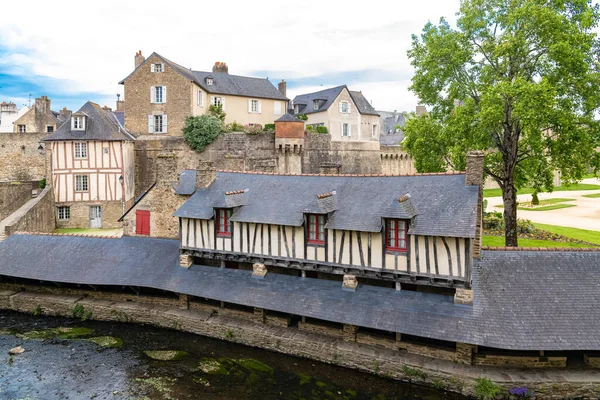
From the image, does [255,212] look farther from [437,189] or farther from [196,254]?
[437,189]

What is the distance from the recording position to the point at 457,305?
10.1 meters

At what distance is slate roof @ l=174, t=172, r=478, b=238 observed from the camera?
1038 cm

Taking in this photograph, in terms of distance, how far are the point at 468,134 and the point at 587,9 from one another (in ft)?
17.0

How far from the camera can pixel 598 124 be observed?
1362 centimetres

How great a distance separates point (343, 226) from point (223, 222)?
13.5ft

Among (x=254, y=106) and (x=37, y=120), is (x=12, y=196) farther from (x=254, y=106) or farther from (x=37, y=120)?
(x=254, y=106)

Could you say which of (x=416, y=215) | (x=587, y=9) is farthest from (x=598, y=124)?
(x=416, y=215)

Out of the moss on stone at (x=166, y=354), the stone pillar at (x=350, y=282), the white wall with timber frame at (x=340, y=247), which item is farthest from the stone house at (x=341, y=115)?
the moss on stone at (x=166, y=354)

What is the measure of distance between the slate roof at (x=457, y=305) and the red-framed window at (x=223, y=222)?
127 centimetres

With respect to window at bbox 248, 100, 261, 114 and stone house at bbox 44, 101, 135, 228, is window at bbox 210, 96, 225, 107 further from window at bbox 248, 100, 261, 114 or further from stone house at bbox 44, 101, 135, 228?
stone house at bbox 44, 101, 135, 228

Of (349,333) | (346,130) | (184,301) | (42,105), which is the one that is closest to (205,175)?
(184,301)

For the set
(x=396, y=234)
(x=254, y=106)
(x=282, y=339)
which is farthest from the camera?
(x=254, y=106)

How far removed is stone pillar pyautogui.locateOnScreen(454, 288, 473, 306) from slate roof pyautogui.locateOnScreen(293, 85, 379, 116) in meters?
21.7

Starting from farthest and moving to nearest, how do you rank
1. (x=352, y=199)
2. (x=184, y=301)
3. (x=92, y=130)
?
1. (x=92, y=130)
2. (x=184, y=301)
3. (x=352, y=199)
